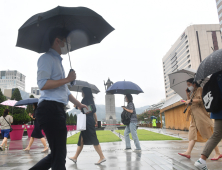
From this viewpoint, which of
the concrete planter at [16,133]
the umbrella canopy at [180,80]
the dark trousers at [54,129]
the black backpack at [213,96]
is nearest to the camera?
the dark trousers at [54,129]

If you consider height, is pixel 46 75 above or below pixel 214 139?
above

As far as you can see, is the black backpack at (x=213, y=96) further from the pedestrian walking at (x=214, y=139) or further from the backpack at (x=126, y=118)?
the backpack at (x=126, y=118)

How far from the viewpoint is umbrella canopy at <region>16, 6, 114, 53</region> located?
269 centimetres

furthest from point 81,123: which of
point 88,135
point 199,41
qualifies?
point 199,41

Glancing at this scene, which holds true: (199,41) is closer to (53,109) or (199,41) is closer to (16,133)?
(16,133)

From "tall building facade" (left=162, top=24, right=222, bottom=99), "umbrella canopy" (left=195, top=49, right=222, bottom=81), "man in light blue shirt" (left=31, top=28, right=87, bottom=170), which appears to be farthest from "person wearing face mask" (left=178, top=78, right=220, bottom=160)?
"tall building facade" (left=162, top=24, right=222, bottom=99)

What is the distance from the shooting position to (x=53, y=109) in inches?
90.7

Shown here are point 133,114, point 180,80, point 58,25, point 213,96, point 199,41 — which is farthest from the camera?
point 199,41

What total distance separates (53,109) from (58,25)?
1.20 meters

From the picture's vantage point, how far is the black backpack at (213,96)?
3674 millimetres

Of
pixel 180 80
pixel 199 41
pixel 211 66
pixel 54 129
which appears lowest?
pixel 54 129

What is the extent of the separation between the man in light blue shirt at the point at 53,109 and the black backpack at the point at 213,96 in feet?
8.22

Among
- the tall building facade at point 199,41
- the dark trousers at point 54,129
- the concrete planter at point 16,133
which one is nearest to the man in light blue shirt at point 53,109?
the dark trousers at point 54,129

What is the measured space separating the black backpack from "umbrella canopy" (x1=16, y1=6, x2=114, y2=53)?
2.01 meters
